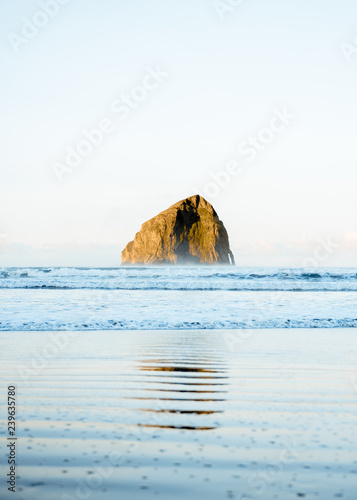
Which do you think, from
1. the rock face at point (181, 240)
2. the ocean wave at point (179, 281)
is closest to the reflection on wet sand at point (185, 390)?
the ocean wave at point (179, 281)

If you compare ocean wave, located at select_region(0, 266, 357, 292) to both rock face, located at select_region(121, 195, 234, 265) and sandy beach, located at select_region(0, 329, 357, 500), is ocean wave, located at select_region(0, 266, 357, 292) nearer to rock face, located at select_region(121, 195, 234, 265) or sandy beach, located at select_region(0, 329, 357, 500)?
sandy beach, located at select_region(0, 329, 357, 500)

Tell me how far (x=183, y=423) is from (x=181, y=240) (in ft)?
425

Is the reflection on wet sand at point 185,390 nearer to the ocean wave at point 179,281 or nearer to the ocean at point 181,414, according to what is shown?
the ocean at point 181,414

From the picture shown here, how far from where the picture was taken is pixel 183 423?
3.69m

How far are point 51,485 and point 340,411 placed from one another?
8.70 feet

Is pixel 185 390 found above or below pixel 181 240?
below

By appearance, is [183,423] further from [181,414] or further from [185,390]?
[185,390]

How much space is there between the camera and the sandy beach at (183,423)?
2.57 meters

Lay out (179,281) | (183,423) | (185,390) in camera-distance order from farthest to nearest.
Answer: (179,281)
(185,390)
(183,423)

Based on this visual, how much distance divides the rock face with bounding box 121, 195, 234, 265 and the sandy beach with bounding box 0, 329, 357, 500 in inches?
4708

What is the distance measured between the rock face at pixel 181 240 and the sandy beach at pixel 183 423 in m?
120

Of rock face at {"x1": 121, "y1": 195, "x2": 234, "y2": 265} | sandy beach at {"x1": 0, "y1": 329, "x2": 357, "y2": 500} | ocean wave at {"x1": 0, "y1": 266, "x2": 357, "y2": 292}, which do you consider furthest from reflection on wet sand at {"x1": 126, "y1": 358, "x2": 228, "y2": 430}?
rock face at {"x1": 121, "y1": 195, "x2": 234, "y2": 265}

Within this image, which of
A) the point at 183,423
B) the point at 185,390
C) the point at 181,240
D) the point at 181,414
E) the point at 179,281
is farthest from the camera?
the point at 181,240

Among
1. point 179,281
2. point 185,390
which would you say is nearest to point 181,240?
point 179,281
